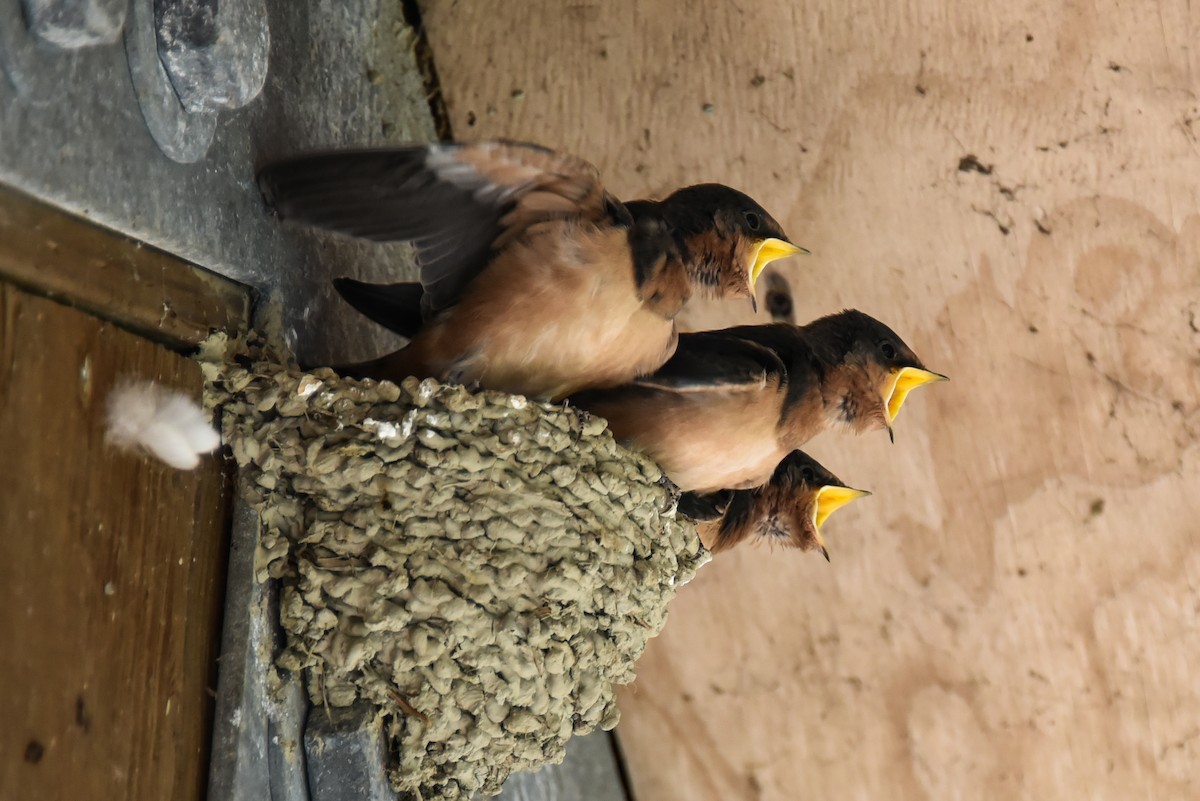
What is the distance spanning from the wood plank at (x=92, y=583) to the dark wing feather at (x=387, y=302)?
0.55 meters

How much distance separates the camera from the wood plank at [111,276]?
150cm

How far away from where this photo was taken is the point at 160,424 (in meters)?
1.78

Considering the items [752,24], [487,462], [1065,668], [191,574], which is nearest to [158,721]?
[191,574]

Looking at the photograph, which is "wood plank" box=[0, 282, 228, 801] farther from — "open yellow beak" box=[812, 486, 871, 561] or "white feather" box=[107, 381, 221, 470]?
"open yellow beak" box=[812, 486, 871, 561]

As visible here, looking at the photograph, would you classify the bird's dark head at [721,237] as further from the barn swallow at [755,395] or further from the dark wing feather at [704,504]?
the dark wing feather at [704,504]

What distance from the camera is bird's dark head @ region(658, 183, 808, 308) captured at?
255 cm

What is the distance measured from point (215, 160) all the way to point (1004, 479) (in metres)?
2.06

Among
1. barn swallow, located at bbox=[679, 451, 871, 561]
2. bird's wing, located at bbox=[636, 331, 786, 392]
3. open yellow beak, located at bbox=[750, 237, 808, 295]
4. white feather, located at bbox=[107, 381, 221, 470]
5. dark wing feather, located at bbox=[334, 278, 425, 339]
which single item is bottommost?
barn swallow, located at bbox=[679, 451, 871, 561]

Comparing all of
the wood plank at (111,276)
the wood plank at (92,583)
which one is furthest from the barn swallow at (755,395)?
the wood plank at (92,583)

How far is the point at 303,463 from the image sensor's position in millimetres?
1979

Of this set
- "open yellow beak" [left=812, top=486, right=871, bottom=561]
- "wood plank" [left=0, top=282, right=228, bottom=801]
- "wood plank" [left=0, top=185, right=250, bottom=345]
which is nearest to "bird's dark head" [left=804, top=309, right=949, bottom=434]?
"open yellow beak" [left=812, top=486, right=871, bottom=561]

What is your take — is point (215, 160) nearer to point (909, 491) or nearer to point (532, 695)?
point (532, 695)

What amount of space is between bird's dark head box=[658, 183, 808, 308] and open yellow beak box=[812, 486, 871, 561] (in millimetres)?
635

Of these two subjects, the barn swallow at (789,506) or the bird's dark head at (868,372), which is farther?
the barn swallow at (789,506)
